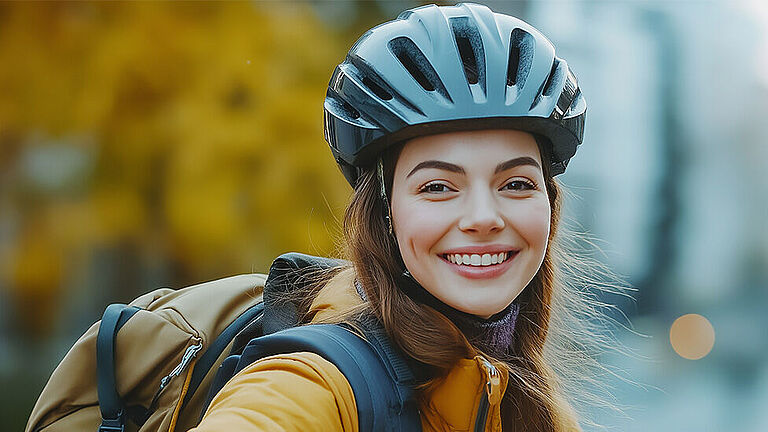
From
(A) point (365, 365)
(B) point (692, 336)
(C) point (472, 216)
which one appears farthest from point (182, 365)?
(B) point (692, 336)

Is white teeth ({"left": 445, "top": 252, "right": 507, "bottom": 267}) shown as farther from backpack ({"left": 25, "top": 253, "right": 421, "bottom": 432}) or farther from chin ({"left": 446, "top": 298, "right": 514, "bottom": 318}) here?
backpack ({"left": 25, "top": 253, "right": 421, "bottom": 432})

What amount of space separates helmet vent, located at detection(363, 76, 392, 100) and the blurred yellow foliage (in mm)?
4934

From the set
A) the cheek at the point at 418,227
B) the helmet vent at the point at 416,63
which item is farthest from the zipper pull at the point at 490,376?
the helmet vent at the point at 416,63

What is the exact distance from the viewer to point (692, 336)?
11.8 metres

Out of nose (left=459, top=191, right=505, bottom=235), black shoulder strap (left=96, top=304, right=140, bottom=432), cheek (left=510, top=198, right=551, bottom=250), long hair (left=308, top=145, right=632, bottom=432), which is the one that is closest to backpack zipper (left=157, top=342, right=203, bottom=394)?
black shoulder strap (left=96, top=304, right=140, bottom=432)

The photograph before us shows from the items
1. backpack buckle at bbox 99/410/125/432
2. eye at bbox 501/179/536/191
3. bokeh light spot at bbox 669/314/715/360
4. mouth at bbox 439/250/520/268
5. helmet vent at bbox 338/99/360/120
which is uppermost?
helmet vent at bbox 338/99/360/120

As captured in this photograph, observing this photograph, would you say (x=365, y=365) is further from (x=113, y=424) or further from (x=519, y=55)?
(x=519, y=55)

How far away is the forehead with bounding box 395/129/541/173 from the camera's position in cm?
220

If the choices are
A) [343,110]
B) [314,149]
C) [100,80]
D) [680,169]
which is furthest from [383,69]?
[680,169]

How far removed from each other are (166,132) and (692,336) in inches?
305

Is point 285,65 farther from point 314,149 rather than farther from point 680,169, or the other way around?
point 680,169

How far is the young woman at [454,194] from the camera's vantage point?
2172mm

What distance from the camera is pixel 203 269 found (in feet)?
24.6

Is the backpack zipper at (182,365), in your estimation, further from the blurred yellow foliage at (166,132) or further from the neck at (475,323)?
the blurred yellow foliage at (166,132)
